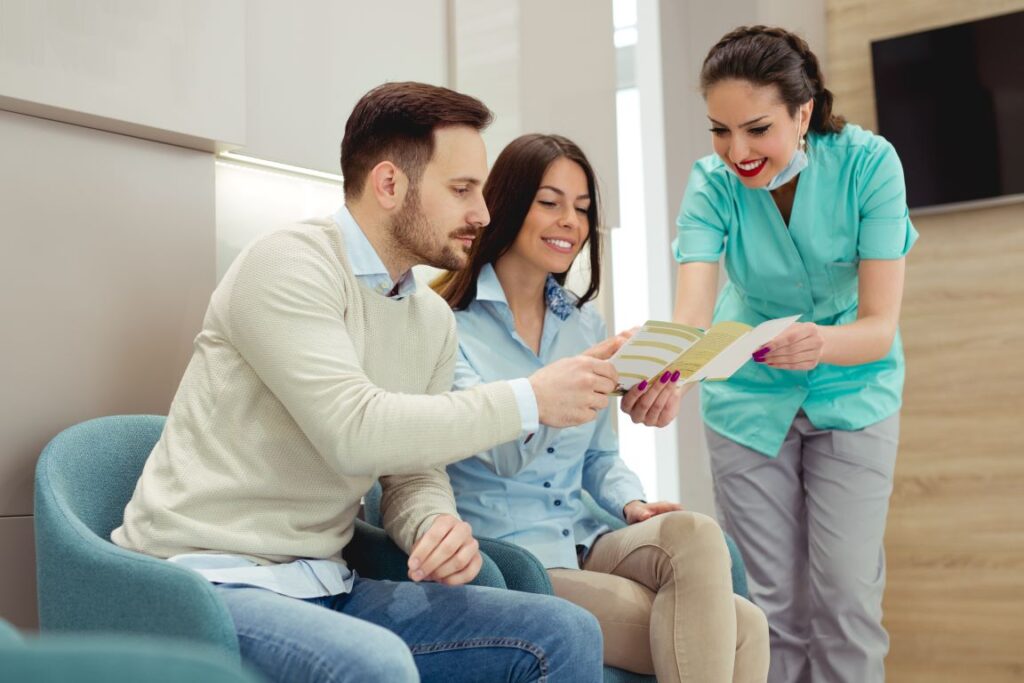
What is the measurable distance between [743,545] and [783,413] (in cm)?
36

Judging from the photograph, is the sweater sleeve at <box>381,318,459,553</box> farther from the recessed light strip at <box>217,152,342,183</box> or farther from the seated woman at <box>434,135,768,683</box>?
the recessed light strip at <box>217,152,342,183</box>

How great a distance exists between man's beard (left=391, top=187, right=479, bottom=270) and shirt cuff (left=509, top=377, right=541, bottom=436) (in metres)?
0.28

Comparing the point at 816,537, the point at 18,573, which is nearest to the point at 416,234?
the point at 18,573

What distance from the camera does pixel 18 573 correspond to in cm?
170

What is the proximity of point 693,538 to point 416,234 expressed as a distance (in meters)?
0.72

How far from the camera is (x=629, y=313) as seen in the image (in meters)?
4.09

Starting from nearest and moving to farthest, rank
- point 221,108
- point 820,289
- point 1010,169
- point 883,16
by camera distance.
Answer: point 221,108, point 820,289, point 1010,169, point 883,16

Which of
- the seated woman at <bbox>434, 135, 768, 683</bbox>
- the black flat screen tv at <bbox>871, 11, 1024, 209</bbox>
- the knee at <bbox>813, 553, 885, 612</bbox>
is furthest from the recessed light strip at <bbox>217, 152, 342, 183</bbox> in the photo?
the black flat screen tv at <bbox>871, 11, 1024, 209</bbox>

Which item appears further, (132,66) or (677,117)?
(677,117)

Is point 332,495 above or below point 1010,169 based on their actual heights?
below

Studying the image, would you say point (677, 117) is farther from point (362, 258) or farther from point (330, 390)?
point (330, 390)

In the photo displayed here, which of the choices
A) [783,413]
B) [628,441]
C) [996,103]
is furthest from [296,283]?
[996,103]

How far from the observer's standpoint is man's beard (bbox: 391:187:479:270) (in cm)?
165

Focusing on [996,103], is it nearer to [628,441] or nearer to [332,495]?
[628,441]
